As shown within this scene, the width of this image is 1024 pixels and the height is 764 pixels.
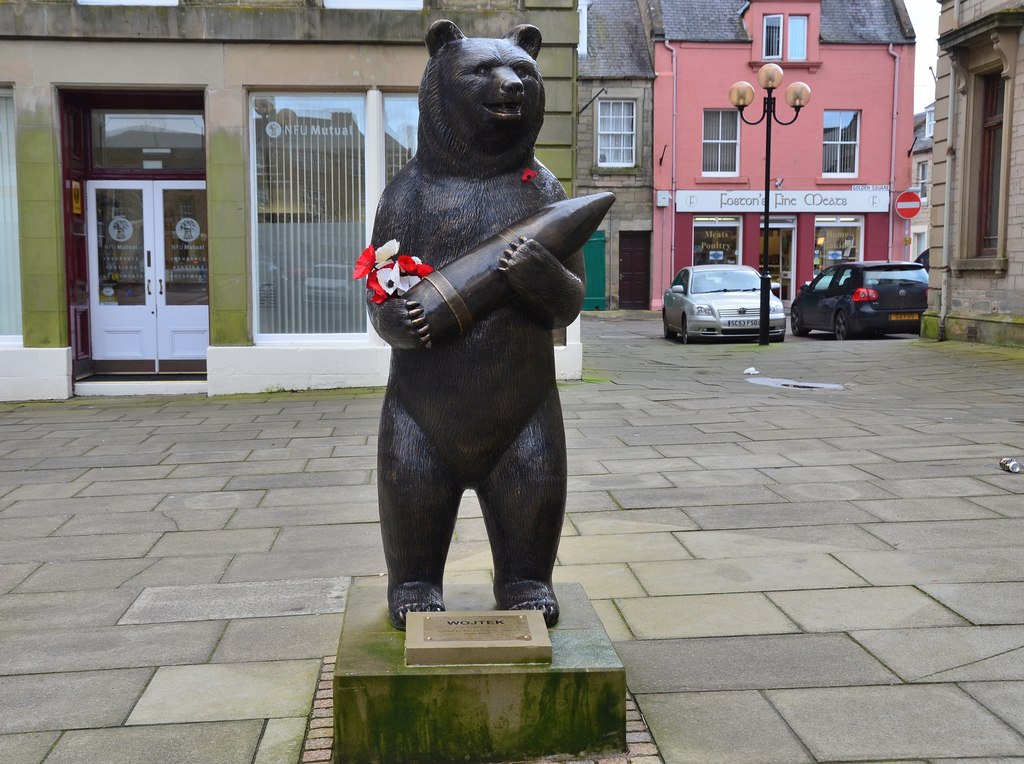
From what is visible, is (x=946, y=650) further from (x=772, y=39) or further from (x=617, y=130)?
(x=772, y=39)

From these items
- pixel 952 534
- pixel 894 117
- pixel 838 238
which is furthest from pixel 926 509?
pixel 894 117

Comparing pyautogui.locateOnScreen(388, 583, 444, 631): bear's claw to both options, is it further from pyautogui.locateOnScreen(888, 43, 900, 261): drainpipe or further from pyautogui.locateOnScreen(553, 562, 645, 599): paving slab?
pyautogui.locateOnScreen(888, 43, 900, 261): drainpipe

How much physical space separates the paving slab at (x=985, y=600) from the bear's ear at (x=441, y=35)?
2834 mm

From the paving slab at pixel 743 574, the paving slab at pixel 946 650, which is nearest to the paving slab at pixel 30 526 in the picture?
the paving slab at pixel 743 574

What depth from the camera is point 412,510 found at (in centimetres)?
318

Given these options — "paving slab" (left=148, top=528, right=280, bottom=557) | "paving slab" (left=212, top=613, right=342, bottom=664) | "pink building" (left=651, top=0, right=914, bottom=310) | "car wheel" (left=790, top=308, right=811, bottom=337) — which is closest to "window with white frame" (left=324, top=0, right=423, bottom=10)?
"paving slab" (left=148, top=528, right=280, bottom=557)

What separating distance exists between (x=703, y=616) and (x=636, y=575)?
1.89ft

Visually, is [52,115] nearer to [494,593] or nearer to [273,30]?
[273,30]

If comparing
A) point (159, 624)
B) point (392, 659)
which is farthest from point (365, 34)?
point (392, 659)

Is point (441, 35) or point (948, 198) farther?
point (948, 198)

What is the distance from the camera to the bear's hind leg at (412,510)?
3.17 meters

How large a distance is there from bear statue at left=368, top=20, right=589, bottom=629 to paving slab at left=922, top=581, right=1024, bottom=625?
71.3 inches

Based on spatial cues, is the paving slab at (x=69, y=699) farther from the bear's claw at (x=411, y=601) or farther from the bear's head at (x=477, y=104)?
the bear's head at (x=477, y=104)

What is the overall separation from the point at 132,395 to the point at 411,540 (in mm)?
8723
